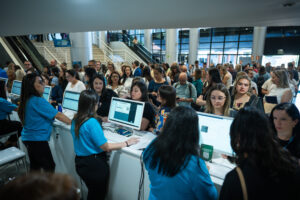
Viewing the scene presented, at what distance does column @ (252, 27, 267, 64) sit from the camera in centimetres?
1076

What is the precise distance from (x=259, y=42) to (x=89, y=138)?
12581 mm

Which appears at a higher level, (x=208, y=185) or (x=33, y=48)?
(x=33, y=48)

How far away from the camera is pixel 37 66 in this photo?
7605 mm

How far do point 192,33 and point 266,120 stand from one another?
496 inches

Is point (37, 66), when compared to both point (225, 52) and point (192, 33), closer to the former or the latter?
point (192, 33)

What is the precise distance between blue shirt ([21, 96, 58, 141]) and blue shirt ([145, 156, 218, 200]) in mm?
1619

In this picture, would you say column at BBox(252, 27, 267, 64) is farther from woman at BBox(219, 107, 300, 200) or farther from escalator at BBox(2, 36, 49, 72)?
escalator at BBox(2, 36, 49, 72)

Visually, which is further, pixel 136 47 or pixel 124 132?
pixel 136 47

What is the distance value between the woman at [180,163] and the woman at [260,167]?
0.19m

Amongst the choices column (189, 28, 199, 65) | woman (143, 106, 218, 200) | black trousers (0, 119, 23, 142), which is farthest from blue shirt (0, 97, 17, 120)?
column (189, 28, 199, 65)

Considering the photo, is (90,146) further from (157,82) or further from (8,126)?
(157,82)

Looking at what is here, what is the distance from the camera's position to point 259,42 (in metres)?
10.9

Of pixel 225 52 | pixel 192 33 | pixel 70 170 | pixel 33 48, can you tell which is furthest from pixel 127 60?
pixel 70 170

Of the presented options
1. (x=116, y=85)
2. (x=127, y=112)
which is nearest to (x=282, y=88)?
(x=127, y=112)
